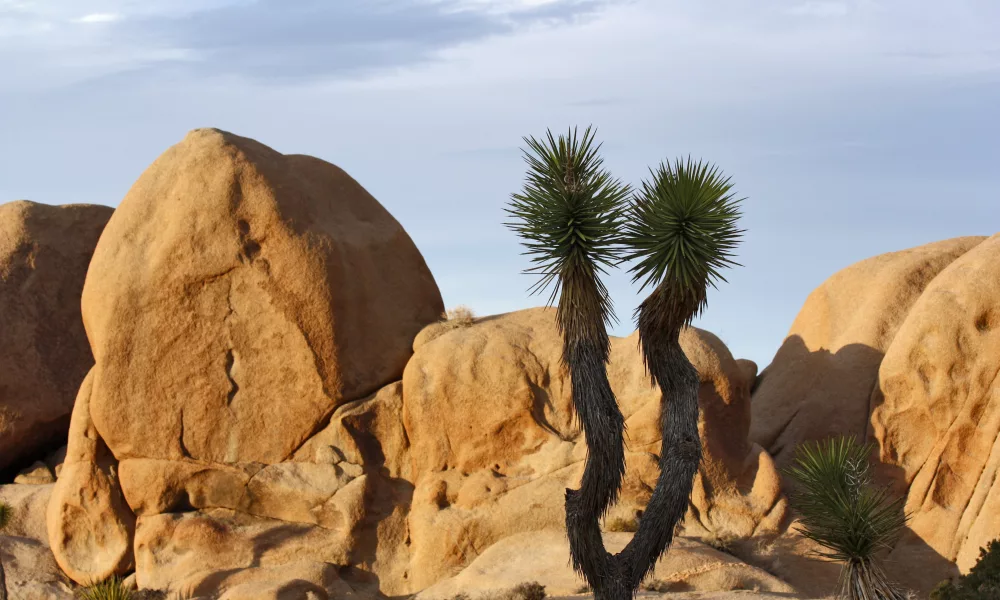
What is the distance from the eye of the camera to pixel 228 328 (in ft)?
65.5

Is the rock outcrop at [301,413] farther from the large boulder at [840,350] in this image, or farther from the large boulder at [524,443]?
the large boulder at [840,350]

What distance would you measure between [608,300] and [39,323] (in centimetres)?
1673

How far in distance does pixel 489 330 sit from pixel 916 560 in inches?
310

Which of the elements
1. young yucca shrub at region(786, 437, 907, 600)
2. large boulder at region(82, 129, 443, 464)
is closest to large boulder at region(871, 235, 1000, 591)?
young yucca shrub at region(786, 437, 907, 600)

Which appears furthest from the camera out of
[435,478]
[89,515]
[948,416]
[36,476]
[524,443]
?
[36,476]

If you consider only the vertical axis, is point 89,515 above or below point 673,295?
below

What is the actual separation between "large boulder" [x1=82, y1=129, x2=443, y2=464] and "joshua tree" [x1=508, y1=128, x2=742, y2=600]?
24.9 ft

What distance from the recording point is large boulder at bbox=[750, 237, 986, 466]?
2047 cm

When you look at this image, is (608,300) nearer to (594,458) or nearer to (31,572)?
(594,458)

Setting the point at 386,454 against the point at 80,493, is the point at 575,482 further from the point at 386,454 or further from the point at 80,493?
the point at 80,493

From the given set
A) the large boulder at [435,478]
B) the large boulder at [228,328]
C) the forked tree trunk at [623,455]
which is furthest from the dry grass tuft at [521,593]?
the large boulder at [228,328]

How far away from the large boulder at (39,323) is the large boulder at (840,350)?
14913 millimetres

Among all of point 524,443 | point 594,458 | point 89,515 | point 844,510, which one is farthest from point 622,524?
point 89,515

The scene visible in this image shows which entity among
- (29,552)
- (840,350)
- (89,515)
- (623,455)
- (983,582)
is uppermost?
(840,350)
